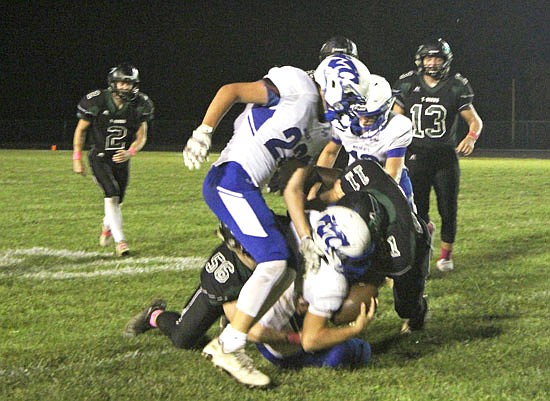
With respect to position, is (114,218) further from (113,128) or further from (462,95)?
(462,95)

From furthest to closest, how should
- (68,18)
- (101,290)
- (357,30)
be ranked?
1. (68,18)
2. (357,30)
3. (101,290)

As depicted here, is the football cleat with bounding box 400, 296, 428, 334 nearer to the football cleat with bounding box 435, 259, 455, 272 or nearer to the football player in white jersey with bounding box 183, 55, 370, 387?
the football player in white jersey with bounding box 183, 55, 370, 387

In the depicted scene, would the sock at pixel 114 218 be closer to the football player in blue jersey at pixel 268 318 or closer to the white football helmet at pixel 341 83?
the football player in blue jersey at pixel 268 318

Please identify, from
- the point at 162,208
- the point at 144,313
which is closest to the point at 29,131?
the point at 162,208

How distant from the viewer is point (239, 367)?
11.6 feet

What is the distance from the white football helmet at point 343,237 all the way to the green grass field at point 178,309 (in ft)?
1.80

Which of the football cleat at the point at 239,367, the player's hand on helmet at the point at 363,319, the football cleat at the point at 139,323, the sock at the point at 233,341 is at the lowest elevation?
the football cleat at the point at 139,323

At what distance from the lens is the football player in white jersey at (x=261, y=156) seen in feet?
11.9

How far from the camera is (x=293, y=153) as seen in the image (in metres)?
3.96

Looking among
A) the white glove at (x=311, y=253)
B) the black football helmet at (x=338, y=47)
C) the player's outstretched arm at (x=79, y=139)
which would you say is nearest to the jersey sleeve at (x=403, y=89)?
the black football helmet at (x=338, y=47)

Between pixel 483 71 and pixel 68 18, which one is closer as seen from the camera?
pixel 483 71

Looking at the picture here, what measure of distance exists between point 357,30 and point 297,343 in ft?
140

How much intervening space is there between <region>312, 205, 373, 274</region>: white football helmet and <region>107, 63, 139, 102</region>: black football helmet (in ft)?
13.8

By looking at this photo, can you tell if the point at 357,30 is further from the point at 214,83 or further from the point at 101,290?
the point at 101,290
